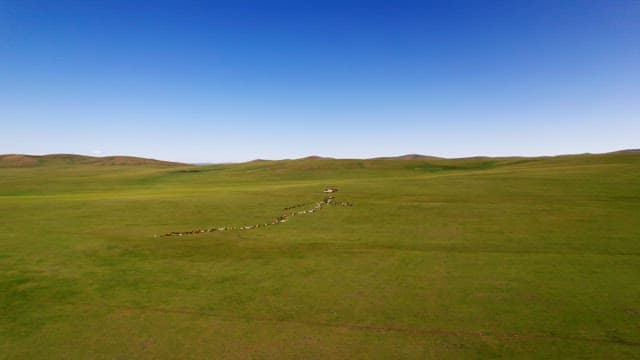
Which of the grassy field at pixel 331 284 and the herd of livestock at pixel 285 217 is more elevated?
the herd of livestock at pixel 285 217

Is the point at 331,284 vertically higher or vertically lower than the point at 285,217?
lower

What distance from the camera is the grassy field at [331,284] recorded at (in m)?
14.8

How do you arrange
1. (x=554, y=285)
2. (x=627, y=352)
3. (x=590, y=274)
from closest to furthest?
(x=627, y=352) < (x=554, y=285) < (x=590, y=274)

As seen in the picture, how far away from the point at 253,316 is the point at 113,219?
91.4 feet

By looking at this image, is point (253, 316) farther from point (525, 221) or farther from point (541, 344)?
point (525, 221)

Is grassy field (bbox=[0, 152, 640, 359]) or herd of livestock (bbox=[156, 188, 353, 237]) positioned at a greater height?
herd of livestock (bbox=[156, 188, 353, 237])

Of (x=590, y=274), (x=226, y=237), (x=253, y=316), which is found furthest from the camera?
(x=226, y=237)

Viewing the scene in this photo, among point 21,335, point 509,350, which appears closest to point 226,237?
point 21,335

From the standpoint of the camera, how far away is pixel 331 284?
2067 cm

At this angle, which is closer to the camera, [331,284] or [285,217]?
[331,284]

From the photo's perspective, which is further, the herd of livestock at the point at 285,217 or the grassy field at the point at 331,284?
the herd of livestock at the point at 285,217

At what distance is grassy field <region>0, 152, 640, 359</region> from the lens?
14.8 meters

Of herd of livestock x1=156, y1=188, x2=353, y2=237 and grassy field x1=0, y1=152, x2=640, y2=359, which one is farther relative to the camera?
herd of livestock x1=156, y1=188, x2=353, y2=237

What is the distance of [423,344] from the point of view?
48.1ft
